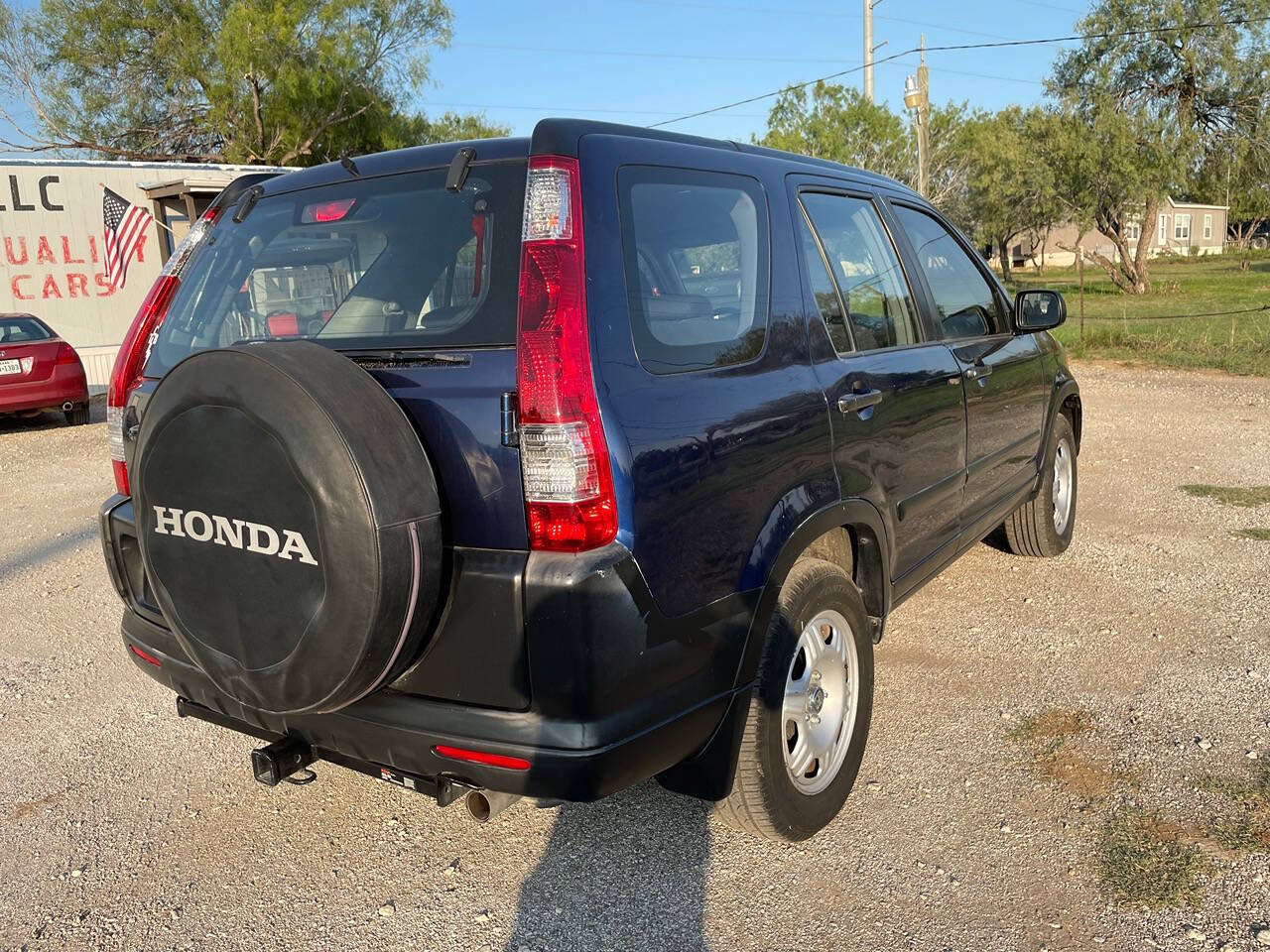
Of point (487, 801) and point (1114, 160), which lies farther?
point (1114, 160)

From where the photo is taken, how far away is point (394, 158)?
275 centimetres

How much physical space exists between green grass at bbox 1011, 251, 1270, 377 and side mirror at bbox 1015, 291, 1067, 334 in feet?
27.9

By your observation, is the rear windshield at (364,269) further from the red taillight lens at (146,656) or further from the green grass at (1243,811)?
the green grass at (1243,811)

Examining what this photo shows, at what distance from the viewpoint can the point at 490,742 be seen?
2.21m

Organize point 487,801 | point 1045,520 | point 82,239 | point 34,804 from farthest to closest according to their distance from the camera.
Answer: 1. point 82,239
2. point 1045,520
3. point 34,804
4. point 487,801

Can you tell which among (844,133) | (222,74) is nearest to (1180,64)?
(844,133)

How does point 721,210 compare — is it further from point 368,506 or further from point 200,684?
point 200,684

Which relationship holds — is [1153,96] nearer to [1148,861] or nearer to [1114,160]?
[1114,160]

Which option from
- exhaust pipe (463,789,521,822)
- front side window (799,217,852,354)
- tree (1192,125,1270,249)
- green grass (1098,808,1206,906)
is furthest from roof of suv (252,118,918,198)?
tree (1192,125,1270,249)

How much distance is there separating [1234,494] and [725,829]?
5.45 meters

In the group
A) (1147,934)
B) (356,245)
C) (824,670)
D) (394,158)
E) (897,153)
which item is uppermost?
(897,153)

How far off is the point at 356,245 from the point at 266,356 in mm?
672

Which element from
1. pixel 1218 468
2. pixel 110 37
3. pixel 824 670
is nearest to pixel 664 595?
pixel 824 670

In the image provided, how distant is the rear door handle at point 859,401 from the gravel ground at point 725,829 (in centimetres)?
121
